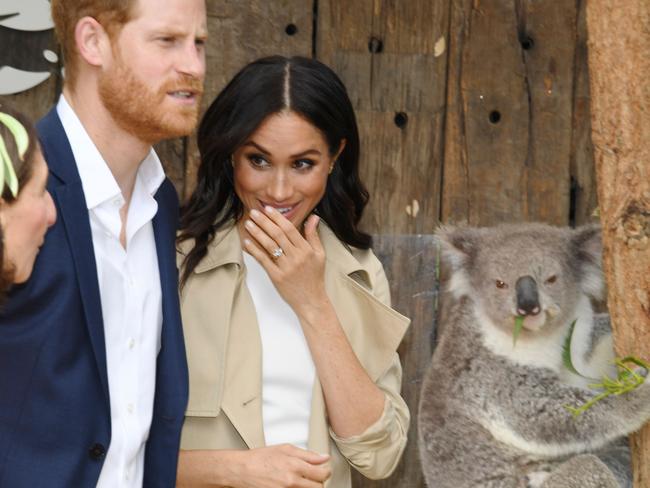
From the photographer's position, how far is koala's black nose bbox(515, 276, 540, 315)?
2.54 meters

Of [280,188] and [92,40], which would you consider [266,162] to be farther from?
[92,40]

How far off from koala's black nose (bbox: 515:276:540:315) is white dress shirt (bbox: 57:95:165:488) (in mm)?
976

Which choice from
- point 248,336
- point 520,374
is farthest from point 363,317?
point 520,374

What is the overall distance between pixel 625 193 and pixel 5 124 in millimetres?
1308

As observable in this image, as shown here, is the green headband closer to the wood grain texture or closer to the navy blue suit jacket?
the navy blue suit jacket

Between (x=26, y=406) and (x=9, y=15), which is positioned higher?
(x=9, y=15)

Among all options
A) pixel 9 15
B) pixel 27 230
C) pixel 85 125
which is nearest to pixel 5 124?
pixel 27 230

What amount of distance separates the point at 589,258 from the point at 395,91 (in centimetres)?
93

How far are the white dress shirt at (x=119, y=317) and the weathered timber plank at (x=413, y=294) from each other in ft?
4.48

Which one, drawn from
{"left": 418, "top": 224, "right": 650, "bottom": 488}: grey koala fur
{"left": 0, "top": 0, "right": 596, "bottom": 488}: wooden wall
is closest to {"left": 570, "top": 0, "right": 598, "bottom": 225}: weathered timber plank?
{"left": 0, "top": 0, "right": 596, "bottom": 488}: wooden wall

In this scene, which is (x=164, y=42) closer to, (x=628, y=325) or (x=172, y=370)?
(x=172, y=370)

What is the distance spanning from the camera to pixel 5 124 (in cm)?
152

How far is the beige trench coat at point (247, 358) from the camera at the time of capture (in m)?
2.28

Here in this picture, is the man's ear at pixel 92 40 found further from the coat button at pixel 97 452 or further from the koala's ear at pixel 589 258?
the koala's ear at pixel 589 258
